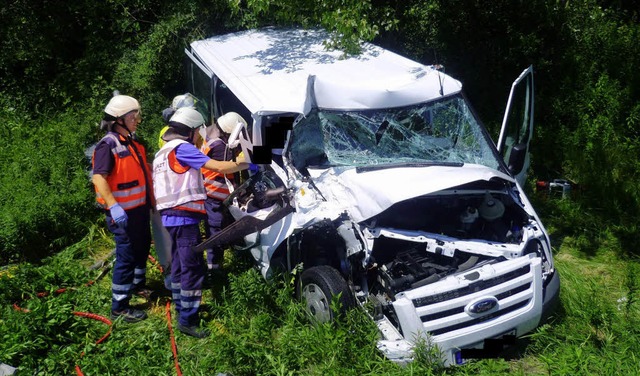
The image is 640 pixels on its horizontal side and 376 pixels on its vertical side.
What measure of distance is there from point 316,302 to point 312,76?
1779mm

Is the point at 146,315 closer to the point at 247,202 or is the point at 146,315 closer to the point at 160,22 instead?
the point at 247,202

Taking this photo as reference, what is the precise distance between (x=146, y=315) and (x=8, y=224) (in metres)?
1.86

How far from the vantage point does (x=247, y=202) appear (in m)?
5.07

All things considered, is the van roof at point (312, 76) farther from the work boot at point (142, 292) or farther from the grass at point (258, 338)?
the work boot at point (142, 292)

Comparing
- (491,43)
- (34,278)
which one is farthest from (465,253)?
(491,43)

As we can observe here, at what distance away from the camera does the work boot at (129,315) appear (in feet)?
16.0

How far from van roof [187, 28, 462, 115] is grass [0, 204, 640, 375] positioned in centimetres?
151

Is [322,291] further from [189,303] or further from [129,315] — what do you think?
[129,315]

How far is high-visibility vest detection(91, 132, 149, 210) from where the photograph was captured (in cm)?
464

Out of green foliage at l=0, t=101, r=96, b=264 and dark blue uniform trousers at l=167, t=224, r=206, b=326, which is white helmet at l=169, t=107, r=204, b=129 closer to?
dark blue uniform trousers at l=167, t=224, r=206, b=326

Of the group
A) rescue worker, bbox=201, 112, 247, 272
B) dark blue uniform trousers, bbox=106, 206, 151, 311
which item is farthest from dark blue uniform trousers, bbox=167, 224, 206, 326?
rescue worker, bbox=201, 112, 247, 272

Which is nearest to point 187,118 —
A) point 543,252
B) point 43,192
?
point 43,192

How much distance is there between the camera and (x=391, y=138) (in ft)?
16.4

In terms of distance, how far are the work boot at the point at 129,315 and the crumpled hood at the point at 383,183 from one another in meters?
1.84
